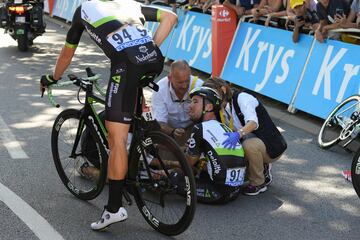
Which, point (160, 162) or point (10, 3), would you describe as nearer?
point (160, 162)

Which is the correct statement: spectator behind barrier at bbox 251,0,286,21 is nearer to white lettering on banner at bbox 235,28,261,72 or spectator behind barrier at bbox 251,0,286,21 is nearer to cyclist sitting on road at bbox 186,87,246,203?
white lettering on banner at bbox 235,28,261,72

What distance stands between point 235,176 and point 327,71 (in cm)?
351

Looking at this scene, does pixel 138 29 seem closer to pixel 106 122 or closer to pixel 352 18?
pixel 106 122

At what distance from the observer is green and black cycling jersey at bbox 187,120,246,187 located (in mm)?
4977

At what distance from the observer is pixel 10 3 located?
43.1 feet

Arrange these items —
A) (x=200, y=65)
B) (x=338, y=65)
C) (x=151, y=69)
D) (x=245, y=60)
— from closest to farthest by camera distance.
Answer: (x=151, y=69)
(x=338, y=65)
(x=245, y=60)
(x=200, y=65)

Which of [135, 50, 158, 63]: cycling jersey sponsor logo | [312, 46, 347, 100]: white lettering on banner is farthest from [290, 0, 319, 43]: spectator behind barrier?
[135, 50, 158, 63]: cycling jersey sponsor logo

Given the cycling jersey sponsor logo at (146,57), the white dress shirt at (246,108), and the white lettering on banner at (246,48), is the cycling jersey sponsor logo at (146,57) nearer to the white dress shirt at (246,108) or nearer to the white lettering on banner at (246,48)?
the white dress shirt at (246,108)

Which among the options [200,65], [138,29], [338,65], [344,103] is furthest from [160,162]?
[200,65]

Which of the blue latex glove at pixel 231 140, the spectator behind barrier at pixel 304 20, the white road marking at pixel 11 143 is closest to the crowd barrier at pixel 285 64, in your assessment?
the spectator behind barrier at pixel 304 20

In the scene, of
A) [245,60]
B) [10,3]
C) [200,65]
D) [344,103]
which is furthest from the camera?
[10,3]

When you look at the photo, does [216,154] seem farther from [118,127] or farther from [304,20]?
[304,20]

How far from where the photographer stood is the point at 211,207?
198 inches

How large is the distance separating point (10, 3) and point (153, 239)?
32.9ft
